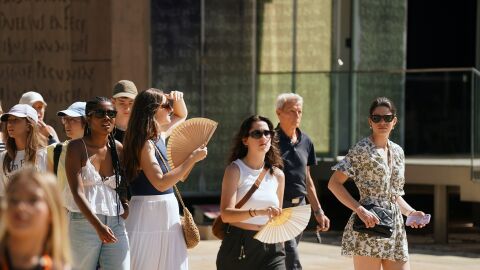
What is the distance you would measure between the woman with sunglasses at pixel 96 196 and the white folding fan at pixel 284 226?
3.05ft

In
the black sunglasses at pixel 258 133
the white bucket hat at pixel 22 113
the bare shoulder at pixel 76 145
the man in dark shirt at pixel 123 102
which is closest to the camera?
the bare shoulder at pixel 76 145

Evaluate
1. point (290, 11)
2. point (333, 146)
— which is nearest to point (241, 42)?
point (290, 11)

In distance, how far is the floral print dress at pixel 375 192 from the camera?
853 cm

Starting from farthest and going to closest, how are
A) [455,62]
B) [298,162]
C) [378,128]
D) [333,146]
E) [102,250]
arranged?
[455,62] → [333,146] → [298,162] → [378,128] → [102,250]

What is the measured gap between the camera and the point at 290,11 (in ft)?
57.2

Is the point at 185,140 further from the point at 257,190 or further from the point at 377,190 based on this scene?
the point at 377,190

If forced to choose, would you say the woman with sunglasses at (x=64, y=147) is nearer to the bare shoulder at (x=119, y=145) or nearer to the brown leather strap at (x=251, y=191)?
the bare shoulder at (x=119, y=145)

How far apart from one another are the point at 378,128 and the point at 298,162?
0.98 m

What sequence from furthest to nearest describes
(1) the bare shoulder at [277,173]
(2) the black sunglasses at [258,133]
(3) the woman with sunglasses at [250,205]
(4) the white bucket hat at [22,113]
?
(4) the white bucket hat at [22,113]
(1) the bare shoulder at [277,173]
(2) the black sunglasses at [258,133]
(3) the woman with sunglasses at [250,205]

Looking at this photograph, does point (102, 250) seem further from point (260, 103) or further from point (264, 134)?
point (260, 103)

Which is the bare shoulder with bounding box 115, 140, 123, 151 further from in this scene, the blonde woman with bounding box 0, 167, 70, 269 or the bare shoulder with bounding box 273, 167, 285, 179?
the blonde woman with bounding box 0, 167, 70, 269

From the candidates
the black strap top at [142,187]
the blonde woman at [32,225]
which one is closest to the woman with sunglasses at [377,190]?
the black strap top at [142,187]

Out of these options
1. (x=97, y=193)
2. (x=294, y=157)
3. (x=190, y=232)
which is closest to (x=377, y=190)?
(x=294, y=157)

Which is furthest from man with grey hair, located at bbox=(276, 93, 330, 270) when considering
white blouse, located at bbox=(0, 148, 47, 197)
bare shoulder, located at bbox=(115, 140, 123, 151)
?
white blouse, located at bbox=(0, 148, 47, 197)
